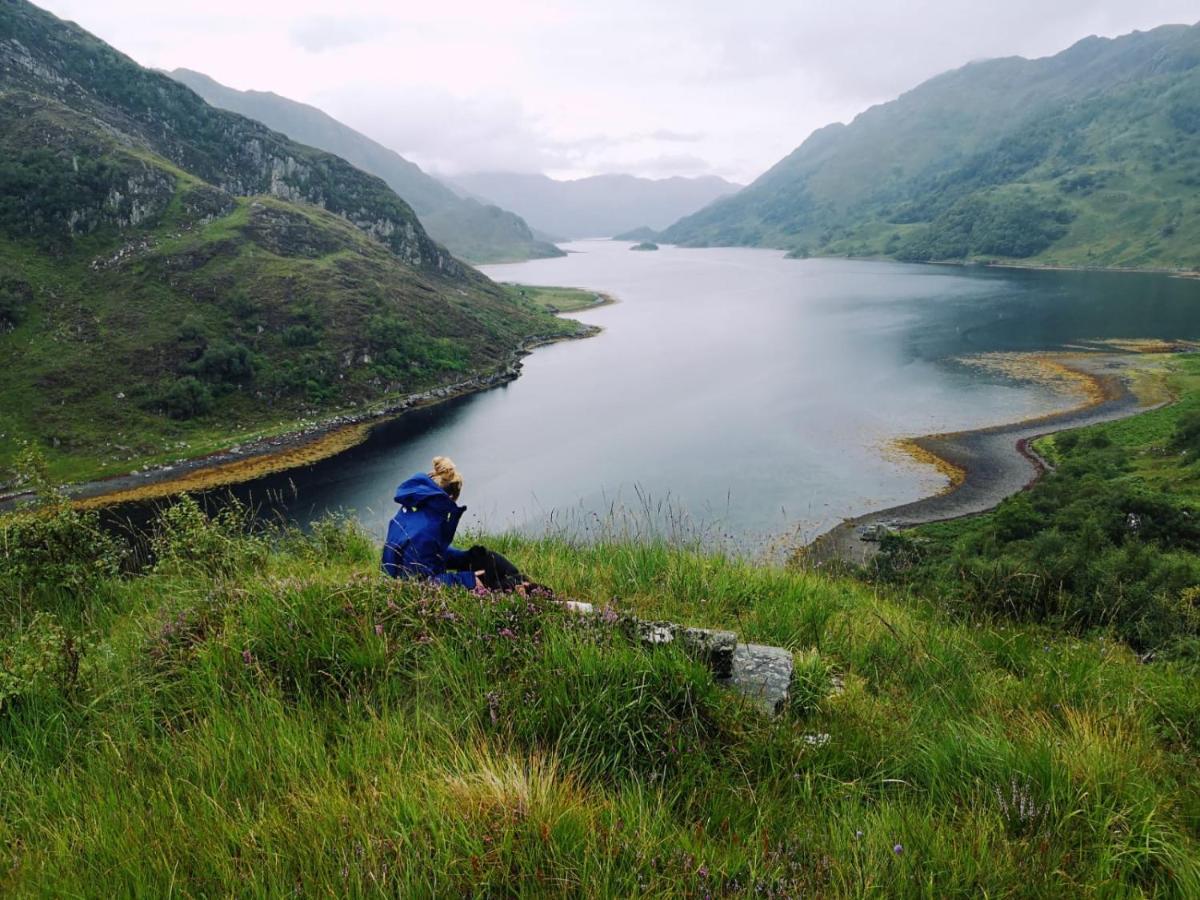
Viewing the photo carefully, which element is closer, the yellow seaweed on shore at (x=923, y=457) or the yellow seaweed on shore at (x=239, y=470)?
the yellow seaweed on shore at (x=923, y=457)

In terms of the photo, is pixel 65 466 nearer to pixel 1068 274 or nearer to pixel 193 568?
pixel 193 568

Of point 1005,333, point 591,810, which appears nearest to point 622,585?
point 591,810

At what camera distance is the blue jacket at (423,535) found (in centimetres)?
599

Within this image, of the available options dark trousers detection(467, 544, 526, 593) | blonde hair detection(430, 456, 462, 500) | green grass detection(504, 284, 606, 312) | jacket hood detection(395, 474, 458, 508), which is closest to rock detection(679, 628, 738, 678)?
dark trousers detection(467, 544, 526, 593)

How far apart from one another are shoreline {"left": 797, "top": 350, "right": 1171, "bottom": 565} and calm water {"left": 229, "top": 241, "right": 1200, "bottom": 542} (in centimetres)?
207

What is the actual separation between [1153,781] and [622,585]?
4.19 m

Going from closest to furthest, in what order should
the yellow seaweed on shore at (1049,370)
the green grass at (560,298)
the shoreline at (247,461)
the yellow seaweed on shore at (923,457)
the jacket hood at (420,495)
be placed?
the jacket hood at (420,495) < the yellow seaweed on shore at (923,457) < the shoreline at (247,461) < the yellow seaweed on shore at (1049,370) < the green grass at (560,298)

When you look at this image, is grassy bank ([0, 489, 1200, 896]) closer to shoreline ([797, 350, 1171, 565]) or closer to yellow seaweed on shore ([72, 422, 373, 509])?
shoreline ([797, 350, 1171, 565])

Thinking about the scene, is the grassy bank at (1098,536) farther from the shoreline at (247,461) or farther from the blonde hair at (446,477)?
the shoreline at (247,461)

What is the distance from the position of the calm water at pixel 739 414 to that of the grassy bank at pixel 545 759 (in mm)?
7704

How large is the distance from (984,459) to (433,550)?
5858 cm

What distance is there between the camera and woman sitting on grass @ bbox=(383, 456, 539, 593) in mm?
5910

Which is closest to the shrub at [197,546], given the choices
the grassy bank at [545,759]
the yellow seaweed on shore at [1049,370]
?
the grassy bank at [545,759]

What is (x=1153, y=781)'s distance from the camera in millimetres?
3373
